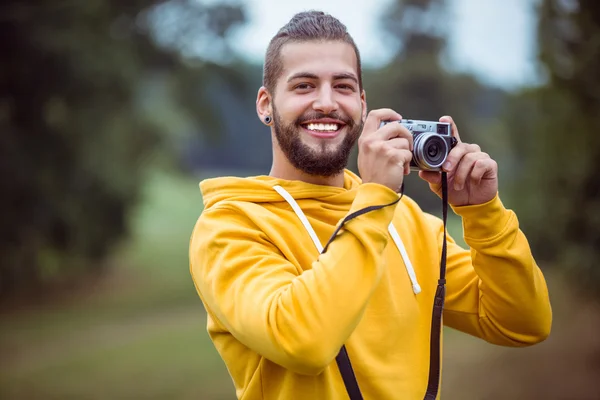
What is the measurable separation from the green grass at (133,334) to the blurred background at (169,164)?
1.1 inches

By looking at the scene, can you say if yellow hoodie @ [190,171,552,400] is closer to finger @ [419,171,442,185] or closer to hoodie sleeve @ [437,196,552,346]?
hoodie sleeve @ [437,196,552,346]

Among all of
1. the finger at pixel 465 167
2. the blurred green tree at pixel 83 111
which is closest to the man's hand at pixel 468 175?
the finger at pixel 465 167

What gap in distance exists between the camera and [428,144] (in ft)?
5.90

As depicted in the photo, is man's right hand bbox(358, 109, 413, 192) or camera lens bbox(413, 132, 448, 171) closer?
man's right hand bbox(358, 109, 413, 192)

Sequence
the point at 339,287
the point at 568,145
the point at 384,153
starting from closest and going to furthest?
the point at 339,287 → the point at 384,153 → the point at 568,145

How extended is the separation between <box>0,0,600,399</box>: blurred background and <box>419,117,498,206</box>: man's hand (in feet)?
11.9

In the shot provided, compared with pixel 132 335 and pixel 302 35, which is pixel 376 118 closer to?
pixel 302 35

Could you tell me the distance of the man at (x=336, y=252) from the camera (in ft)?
5.17

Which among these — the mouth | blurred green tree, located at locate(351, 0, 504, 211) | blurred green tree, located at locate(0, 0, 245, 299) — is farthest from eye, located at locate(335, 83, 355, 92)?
blurred green tree, located at locate(351, 0, 504, 211)

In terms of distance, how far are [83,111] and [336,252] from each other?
6.51 m

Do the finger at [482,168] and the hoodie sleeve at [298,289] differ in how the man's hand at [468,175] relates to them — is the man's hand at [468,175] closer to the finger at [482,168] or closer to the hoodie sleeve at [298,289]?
the finger at [482,168]

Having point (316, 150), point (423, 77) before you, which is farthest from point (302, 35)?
point (423, 77)

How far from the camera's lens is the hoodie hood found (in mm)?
1901

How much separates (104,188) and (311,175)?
7.06m
